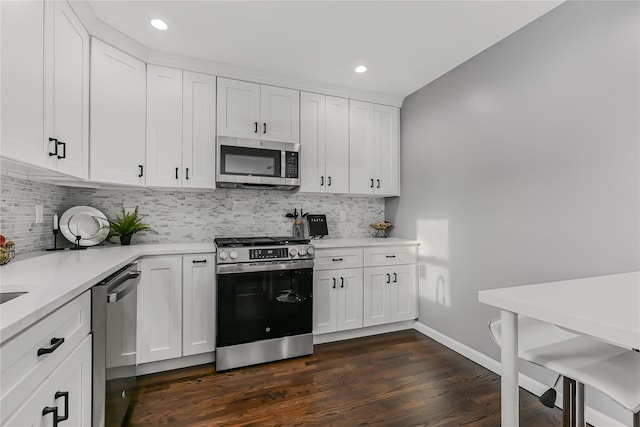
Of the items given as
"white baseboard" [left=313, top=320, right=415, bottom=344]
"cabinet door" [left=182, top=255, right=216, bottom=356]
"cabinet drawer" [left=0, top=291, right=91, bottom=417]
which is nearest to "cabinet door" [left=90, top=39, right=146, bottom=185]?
"cabinet door" [left=182, top=255, right=216, bottom=356]

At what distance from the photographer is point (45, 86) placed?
5.19 feet

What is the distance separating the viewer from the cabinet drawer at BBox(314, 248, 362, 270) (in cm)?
285

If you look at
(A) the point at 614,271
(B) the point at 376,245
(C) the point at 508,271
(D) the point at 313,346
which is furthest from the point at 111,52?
(A) the point at 614,271

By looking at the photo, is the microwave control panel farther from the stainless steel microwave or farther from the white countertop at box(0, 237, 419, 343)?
the white countertop at box(0, 237, 419, 343)

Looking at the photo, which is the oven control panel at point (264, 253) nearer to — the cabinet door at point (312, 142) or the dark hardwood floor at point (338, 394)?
the cabinet door at point (312, 142)

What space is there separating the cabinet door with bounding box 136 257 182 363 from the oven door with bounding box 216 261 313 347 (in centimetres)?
32

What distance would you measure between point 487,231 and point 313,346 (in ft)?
5.99

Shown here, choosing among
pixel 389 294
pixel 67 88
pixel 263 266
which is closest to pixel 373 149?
pixel 389 294

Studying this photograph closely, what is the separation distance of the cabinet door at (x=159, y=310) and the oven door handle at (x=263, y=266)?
0.35 m

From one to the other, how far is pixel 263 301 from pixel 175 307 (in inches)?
26.5

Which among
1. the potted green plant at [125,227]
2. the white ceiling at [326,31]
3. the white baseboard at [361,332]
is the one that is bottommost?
the white baseboard at [361,332]

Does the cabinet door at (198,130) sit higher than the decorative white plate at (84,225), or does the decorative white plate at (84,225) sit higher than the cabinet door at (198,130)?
the cabinet door at (198,130)

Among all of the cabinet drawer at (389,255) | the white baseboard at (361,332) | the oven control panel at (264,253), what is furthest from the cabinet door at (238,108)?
the white baseboard at (361,332)

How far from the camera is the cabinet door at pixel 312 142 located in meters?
3.09
